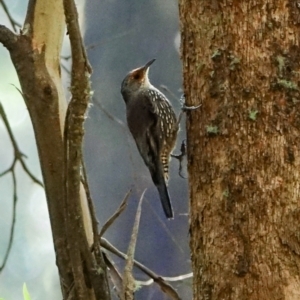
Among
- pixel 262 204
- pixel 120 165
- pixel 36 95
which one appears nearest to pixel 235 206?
pixel 262 204

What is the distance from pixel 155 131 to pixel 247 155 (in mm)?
741

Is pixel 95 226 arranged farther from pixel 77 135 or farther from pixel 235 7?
pixel 235 7

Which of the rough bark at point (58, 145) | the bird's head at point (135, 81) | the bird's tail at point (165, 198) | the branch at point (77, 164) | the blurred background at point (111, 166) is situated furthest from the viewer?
the blurred background at point (111, 166)

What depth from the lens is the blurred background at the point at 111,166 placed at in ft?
7.44

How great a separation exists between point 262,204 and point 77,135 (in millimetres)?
366

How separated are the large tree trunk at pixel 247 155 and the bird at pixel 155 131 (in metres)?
0.57

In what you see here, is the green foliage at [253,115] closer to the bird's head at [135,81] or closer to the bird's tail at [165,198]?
the bird's tail at [165,198]

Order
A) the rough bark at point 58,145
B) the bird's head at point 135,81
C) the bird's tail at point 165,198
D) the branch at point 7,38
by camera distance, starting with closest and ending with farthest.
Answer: the rough bark at point 58,145 → the branch at point 7,38 → the bird's tail at point 165,198 → the bird's head at point 135,81

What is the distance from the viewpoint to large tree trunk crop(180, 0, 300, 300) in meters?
1.07

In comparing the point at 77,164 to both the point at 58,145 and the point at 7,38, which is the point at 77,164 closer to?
the point at 58,145

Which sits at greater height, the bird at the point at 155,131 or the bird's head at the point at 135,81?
the bird's head at the point at 135,81

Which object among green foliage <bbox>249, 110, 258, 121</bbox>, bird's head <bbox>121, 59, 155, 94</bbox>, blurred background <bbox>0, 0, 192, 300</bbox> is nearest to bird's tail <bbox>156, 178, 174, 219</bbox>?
bird's head <bbox>121, 59, 155, 94</bbox>

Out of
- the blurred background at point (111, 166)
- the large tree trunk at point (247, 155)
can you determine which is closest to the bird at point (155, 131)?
the blurred background at point (111, 166)

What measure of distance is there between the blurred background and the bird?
36 cm
